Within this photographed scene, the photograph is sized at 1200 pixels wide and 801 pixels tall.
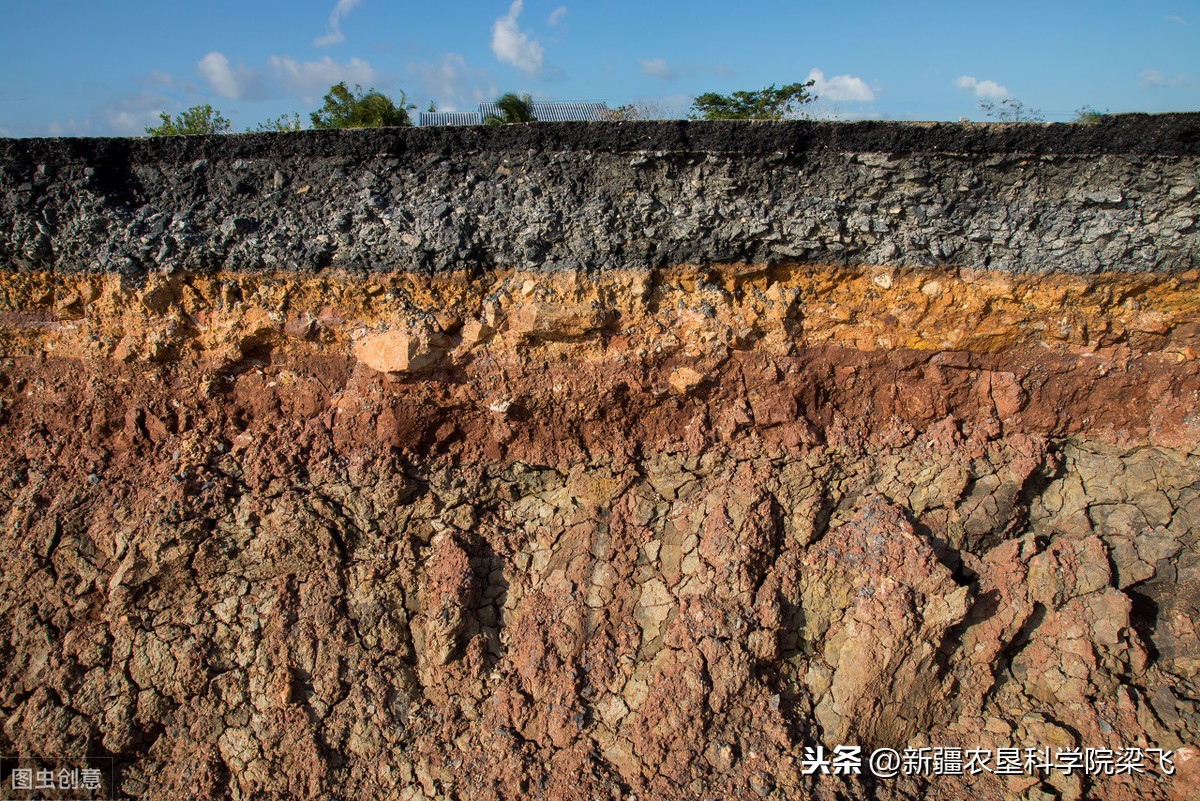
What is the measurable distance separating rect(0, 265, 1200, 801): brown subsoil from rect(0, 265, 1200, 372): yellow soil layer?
0.05ft

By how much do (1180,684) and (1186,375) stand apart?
61.5 inches

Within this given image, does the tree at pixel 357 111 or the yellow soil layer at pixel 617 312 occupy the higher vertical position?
the tree at pixel 357 111

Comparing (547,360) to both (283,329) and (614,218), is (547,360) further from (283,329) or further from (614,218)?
(283,329)

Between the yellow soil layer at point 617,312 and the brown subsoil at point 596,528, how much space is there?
0.05 feet

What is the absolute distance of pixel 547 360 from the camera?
3.10m

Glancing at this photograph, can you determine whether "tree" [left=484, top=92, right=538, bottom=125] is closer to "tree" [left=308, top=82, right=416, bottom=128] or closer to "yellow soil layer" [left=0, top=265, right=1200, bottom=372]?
"tree" [left=308, top=82, right=416, bottom=128]

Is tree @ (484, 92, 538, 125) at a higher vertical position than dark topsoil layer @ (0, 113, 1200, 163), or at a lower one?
higher

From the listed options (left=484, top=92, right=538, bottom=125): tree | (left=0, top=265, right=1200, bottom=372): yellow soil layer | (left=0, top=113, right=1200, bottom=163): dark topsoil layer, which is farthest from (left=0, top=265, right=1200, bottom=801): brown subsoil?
(left=484, top=92, right=538, bottom=125): tree

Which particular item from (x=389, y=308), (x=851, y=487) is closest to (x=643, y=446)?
(x=851, y=487)

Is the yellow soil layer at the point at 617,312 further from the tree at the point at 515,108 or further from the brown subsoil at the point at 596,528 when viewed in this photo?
the tree at the point at 515,108

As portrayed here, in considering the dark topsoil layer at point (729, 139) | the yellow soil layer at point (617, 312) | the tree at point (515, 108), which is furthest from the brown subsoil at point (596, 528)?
the tree at point (515, 108)

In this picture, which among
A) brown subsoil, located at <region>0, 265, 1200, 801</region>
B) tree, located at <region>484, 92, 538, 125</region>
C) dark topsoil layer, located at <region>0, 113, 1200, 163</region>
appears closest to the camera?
dark topsoil layer, located at <region>0, 113, 1200, 163</region>

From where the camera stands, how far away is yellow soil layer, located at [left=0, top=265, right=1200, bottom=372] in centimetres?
302

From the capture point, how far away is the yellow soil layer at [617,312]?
302cm
